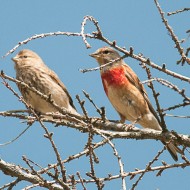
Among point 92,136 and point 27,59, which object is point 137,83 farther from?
point 92,136

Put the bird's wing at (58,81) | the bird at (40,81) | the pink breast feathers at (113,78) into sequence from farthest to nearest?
the bird's wing at (58,81) < the bird at (40,81) < the pink breast feathers at (113,78)

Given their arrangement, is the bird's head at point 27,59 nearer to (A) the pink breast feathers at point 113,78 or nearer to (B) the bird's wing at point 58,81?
(B) the bird's wing at point 58,81

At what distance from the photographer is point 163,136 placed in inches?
184

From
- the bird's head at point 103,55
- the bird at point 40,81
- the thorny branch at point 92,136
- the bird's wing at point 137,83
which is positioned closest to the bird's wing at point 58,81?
the bird at point 40,81

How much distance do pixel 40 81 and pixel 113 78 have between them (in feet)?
4.48

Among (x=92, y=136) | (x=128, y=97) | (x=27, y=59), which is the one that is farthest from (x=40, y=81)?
(x=92, y=136)

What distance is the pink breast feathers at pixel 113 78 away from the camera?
7.21 meters

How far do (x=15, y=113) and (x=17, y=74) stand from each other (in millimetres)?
3087

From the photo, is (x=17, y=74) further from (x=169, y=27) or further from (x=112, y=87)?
(x=169, y=27)

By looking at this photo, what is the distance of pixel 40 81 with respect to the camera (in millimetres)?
7969

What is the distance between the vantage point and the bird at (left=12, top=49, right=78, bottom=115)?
7.64 meters

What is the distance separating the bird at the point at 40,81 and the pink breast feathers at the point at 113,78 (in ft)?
2.82

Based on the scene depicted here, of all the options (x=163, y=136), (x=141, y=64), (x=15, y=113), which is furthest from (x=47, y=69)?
(x=141, y=64)

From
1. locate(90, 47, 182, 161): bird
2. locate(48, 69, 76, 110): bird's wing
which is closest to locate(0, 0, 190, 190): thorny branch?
locate(90, 47, 182, 161): bird
